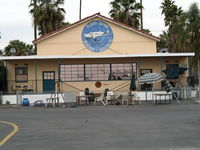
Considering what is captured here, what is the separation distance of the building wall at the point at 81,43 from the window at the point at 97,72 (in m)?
1.14

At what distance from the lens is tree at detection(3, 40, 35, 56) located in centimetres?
5037

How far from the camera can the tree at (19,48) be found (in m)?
50.4

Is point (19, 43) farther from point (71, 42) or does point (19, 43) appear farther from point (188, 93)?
point (188, 93)

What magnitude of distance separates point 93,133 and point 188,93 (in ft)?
50.1

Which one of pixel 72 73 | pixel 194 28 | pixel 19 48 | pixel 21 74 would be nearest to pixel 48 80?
pixel 72 73

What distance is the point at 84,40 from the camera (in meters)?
27.6

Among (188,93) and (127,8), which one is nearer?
(188,93)

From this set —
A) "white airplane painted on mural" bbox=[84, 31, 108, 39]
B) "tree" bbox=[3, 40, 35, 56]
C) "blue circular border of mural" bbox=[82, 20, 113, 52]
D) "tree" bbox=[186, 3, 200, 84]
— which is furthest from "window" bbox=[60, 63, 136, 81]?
"tree" bbox=[3, 40, 35, 56]

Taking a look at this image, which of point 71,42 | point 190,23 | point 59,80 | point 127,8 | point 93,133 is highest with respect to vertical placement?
point 127,8

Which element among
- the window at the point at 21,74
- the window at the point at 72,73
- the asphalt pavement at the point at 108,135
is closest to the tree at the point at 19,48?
the window at the point at 21,74

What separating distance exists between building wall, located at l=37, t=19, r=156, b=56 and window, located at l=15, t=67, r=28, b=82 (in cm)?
179

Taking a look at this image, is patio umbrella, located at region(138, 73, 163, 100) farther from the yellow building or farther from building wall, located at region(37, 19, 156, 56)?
building wall, located at region(37, 19, 156, 56)

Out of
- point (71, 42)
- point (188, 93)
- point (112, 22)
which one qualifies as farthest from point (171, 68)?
point (71, 42)

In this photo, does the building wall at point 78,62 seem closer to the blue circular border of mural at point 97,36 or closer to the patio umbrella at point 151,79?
the blue circular border of mural at point 97,36
